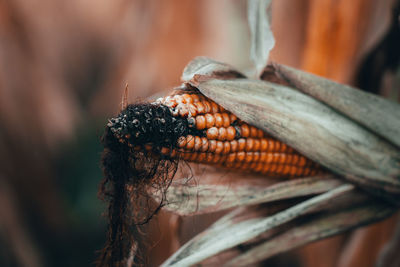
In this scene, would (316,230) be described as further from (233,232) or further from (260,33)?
(260,33)

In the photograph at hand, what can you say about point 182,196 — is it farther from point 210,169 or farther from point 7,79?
point 7,79

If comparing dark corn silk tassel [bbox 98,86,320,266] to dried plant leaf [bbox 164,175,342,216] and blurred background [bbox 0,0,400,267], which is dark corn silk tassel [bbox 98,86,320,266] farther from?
blurred background [bbox 0,0,400,267]

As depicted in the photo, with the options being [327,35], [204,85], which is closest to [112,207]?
[204,85]

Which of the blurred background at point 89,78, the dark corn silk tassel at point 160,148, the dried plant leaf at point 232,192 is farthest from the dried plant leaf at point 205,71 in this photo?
the blurred background at point 89,78

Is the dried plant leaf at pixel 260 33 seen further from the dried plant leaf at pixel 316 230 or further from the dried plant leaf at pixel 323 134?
the dried plant leaf at pixel 316 230

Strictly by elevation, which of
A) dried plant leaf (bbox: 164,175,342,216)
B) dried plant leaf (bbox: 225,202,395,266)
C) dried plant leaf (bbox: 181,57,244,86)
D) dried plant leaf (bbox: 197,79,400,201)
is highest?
dried plant leaf (bbox: 181,57,244,86)

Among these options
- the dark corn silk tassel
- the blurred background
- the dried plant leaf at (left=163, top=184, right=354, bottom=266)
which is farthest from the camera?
the blurred background

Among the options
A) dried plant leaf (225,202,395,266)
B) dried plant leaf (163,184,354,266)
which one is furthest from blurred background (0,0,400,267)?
dried plant leaf (163,184,354,266)
